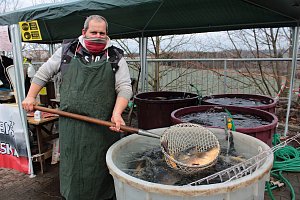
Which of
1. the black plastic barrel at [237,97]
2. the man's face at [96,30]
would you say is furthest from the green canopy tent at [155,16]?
the man's face at [96,30]

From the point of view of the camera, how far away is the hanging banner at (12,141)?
11.3ft

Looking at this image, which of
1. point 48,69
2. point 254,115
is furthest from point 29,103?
point 254,115

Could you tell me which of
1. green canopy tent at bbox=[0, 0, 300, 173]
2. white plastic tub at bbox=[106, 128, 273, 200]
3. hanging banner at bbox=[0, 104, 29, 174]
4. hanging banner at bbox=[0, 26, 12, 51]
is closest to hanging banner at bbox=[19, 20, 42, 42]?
green canopy tent at bbox=[0, 0, 300, 173]

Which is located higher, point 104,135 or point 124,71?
point 124,71

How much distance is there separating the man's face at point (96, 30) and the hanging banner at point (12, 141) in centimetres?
213

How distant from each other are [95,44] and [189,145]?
3.82 feet

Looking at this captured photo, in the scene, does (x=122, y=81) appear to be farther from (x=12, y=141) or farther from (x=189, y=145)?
(x=12, y=141)

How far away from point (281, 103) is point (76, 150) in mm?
5947

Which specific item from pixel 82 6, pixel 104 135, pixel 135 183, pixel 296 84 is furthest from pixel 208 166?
pixel 296 84

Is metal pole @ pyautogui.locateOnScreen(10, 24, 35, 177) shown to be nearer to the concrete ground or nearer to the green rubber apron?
the concrete ground

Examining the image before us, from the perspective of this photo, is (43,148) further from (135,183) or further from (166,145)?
(135,183)

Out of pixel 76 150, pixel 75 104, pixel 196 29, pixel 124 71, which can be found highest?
pixel 196 29

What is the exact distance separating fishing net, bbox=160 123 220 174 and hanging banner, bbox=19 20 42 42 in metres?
2.63

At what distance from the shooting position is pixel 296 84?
19.6ft
